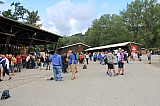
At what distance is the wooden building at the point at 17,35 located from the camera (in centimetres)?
1839

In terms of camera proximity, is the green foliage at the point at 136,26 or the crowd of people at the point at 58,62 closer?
the crowd of people at the point at 58,62

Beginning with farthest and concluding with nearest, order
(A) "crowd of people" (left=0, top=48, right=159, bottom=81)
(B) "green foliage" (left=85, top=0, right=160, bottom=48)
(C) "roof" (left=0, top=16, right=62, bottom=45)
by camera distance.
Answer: (B) "green foliage" (left=85, top=0, right=160, bottom=48) < (C) "roof" (left=0, top=16, right=62, bottom=45) < (A) "crowd of people" (left=0, top=48, right=159, bottom=81)

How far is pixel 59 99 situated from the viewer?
6098mm

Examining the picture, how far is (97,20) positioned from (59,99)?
237ft

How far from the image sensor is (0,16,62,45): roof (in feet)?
60.1

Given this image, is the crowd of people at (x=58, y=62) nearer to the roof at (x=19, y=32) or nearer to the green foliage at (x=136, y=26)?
the roof at (x=19, y=32)

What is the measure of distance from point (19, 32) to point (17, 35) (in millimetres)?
1659

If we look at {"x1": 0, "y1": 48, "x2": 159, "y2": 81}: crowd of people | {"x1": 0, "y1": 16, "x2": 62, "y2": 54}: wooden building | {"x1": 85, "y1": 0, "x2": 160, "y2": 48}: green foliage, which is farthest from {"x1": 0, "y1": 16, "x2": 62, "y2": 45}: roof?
{"x1": 85, "y1": 0, "x2": 160, "y2": 48}: green foliage

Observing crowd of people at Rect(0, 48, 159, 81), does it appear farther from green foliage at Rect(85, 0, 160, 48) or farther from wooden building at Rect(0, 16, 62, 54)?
green foliage at Rect(85, 0, 160, 48)

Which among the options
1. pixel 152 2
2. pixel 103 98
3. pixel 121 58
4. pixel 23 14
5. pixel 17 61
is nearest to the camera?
pixel 103 98

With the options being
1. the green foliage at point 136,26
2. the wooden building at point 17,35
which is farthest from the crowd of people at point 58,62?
the green foliage at point 136,26

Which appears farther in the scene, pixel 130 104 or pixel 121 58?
pixel 121 58

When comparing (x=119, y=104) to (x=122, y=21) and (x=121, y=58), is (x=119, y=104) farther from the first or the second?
(x=122, y=21)

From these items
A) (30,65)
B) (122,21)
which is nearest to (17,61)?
(30,65)
